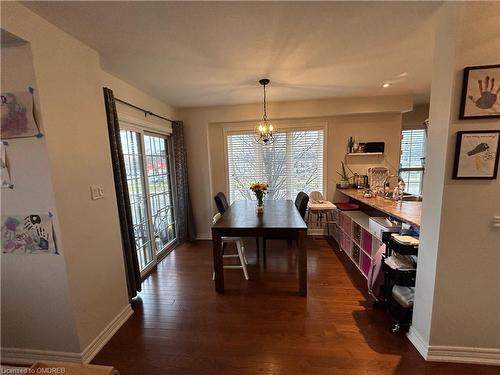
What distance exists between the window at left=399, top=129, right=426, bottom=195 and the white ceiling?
1681mm

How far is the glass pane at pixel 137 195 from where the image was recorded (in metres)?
2.68

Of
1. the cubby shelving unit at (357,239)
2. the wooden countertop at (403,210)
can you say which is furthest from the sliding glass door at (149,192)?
A: the wooden countertop at (403,210)

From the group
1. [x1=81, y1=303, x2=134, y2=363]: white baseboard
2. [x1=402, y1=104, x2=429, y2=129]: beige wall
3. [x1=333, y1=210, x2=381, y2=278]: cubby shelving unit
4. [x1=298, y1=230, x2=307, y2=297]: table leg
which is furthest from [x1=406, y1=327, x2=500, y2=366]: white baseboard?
[x1=402, y1=104, x2=429, y2=129]: beige wall

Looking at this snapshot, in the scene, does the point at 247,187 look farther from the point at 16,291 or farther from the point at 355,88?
the point at 16,291

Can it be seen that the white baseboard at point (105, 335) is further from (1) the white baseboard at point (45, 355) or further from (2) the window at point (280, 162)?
(2) the window at point (280, 162)

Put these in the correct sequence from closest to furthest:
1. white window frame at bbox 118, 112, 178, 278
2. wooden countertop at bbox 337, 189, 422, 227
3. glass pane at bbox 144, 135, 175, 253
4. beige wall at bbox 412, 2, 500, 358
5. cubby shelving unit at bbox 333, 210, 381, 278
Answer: beige wall at bbox 412, 2, 500, 358, wooden countertop at bbox 337, 189, 422, 227, cubby shelving unit at bbox 333, 210, 381, 278, white window frame at bbox 118, 112, 178, 278, glass pane at bbox 144, 135, 175, 253

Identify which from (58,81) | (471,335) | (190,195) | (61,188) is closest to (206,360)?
(61,188)

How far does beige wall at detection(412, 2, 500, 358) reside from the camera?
124 centimetres

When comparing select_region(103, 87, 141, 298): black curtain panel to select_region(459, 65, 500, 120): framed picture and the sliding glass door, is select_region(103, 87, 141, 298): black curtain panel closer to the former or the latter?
the sliding glass door

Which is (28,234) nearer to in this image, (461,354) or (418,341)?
(418,341)

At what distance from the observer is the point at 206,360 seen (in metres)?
1.59

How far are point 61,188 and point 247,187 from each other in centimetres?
296

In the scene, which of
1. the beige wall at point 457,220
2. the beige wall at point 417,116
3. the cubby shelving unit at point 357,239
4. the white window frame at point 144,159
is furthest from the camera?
the beige wall at point 417,116

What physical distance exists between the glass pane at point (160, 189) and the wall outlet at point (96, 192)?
1266 millimetres
